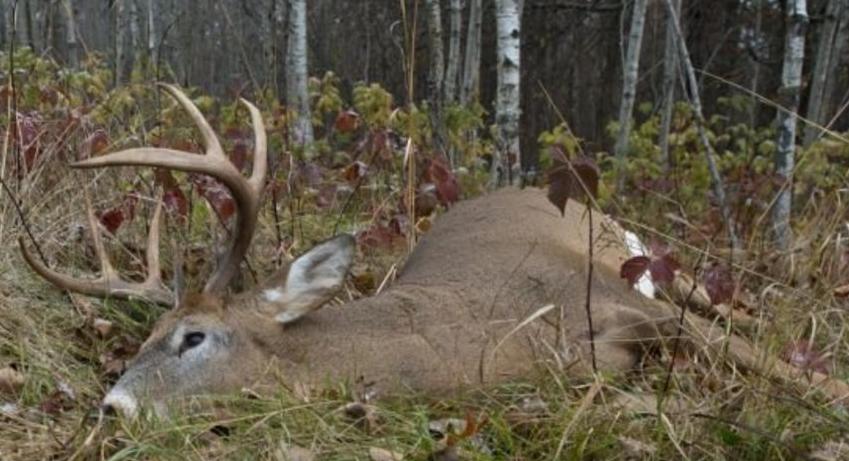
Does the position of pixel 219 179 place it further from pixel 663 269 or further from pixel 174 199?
pixel 663 269

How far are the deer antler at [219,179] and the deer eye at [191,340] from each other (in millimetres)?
216

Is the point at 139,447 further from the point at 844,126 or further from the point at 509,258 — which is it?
the point at 844,126

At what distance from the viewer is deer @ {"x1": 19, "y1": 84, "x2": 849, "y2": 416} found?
3.60 metres

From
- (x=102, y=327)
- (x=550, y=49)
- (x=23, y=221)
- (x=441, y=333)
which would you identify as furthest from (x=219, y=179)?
(x=550, y=49)

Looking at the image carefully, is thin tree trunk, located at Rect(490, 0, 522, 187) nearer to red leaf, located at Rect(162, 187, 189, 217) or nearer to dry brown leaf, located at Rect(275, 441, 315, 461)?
red leaf, located at Rect(162, 187, 189, 217)

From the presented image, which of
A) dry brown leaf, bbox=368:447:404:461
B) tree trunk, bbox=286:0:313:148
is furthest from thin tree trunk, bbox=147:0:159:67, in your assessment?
dry brown leaf, bbox=368:447:404:461

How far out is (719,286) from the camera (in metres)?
3.69

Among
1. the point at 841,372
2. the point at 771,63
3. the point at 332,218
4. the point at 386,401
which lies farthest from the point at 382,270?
the point at 771,63

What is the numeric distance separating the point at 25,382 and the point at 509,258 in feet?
5.55

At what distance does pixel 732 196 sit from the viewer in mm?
6324

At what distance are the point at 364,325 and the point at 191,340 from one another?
535 millimetres

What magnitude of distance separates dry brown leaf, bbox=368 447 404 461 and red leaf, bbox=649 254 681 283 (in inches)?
36.1

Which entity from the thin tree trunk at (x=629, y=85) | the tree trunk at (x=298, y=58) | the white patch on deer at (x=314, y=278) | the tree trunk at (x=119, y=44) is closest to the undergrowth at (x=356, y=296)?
the white patch on deer at (x=314, y=278)

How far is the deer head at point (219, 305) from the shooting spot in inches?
141
